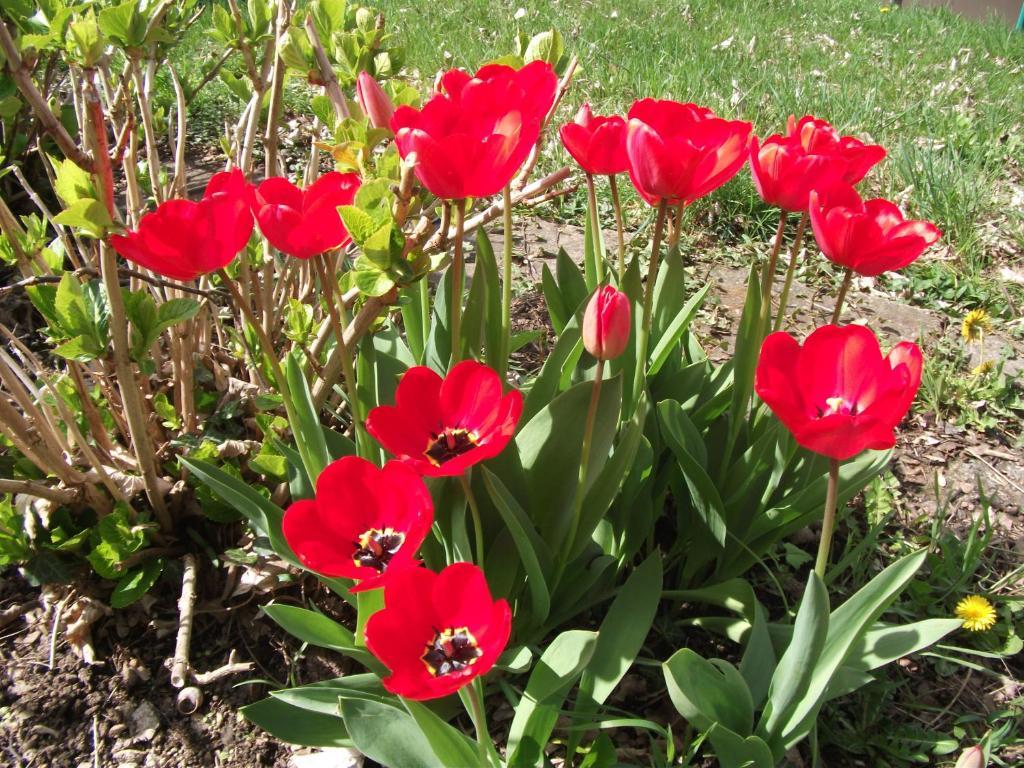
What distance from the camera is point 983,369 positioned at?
243 centimetres

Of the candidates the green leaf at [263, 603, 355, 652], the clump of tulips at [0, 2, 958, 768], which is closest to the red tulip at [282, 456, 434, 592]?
the clump of tulips at [0, 2, 958, 768]

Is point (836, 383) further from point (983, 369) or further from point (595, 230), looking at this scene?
point (983, 369)

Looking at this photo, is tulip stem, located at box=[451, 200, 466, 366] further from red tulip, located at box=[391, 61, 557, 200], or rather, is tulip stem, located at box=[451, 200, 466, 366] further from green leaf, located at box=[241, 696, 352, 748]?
green leaf, located at box=[241, 696, 352, 748]

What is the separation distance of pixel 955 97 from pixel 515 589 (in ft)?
14.1

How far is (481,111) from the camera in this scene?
1.20 meters

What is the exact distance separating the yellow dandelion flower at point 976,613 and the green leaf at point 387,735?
1.05m

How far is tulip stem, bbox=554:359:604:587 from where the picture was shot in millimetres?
1203

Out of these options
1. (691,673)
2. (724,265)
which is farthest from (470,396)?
(724,265)

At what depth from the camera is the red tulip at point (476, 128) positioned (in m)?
1.03

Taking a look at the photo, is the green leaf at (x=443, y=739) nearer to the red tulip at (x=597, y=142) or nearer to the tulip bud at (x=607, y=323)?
the tulip bud at (x=607, y=323)

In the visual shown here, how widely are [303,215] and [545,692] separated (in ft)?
2.46

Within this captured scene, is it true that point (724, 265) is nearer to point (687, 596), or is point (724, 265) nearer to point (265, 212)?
point (687, 596)

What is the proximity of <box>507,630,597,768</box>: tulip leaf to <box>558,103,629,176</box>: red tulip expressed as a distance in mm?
753

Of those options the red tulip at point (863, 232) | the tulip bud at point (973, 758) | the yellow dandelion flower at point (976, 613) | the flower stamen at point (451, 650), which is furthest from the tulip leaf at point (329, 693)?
the yellow dandelion flower at point (976, 613)
